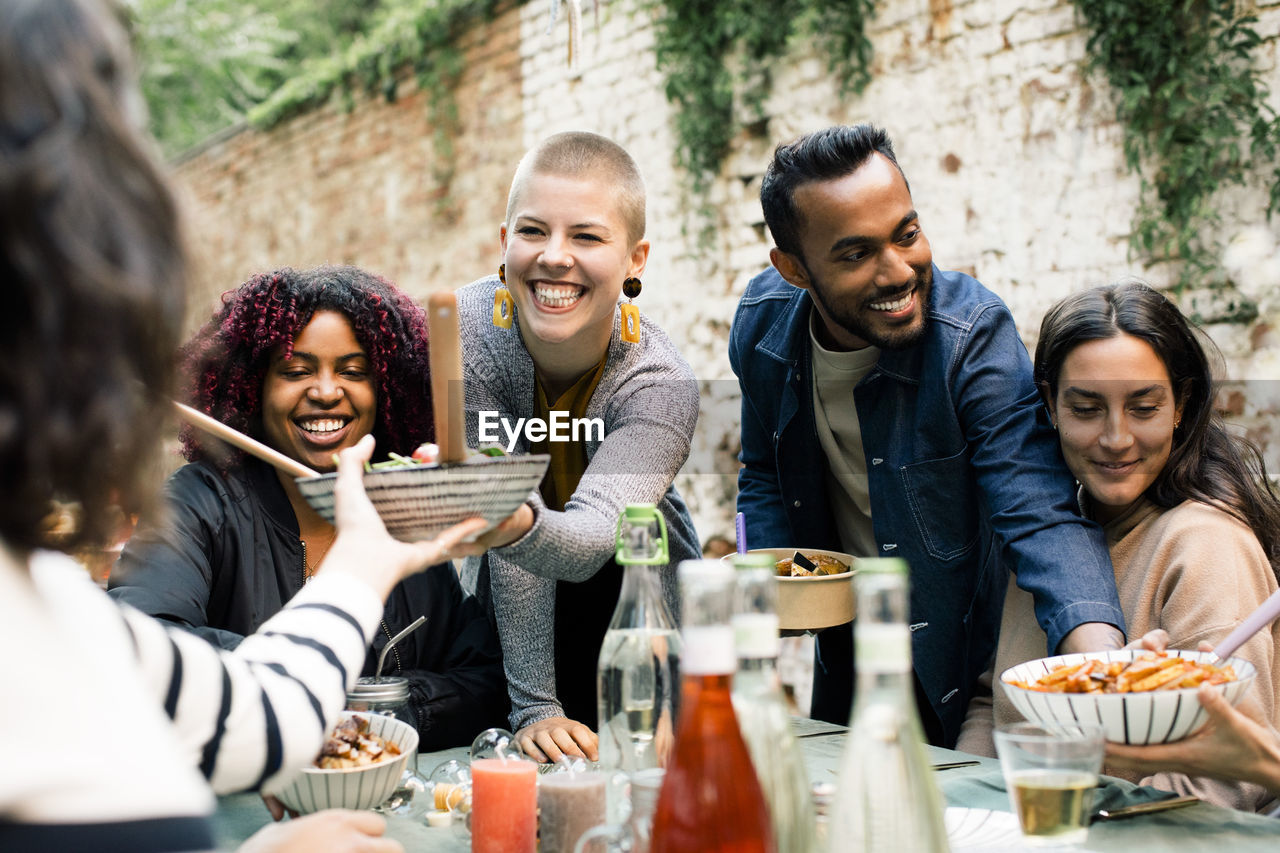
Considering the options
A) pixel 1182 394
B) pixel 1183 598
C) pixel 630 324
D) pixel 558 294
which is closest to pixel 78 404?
pixel 558 294

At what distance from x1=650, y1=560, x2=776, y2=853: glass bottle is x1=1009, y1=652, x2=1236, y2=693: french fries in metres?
0.66

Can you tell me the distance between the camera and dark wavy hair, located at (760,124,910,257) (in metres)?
2.54

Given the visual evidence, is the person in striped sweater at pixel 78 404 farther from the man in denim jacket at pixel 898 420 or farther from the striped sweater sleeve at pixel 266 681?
the man in denim jacket at pixel 898 420

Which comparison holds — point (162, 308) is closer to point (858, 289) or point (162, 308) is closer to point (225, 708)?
point (225, 708)

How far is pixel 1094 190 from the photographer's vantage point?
459cm

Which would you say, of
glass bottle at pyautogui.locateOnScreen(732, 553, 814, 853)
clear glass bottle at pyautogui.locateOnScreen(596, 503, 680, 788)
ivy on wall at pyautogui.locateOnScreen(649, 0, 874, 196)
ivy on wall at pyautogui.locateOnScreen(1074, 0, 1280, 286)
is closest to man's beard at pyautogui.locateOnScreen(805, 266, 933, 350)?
clear glass bottle at pyautogui.locateOnScreen(596, 503, 680, 788)

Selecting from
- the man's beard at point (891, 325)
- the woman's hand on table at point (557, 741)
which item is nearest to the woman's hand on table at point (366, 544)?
the woman's hand on table at point (557, 741)

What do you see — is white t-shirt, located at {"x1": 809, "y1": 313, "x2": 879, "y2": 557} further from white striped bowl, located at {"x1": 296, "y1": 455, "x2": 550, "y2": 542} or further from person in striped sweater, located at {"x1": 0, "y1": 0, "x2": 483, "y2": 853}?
person in striped sweater, located at {"x1": 0, "y1": 0, "x2": 483, "y2": 853}

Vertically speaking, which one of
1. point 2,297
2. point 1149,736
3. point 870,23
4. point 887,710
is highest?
point 870,23

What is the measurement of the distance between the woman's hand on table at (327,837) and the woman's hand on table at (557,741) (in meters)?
0.71

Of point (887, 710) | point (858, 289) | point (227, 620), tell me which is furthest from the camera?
point (858, 289)

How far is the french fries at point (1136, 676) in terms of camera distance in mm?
1521

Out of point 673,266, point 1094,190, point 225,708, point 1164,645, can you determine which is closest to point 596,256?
point 1164,645

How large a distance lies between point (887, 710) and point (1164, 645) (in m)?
0.95
